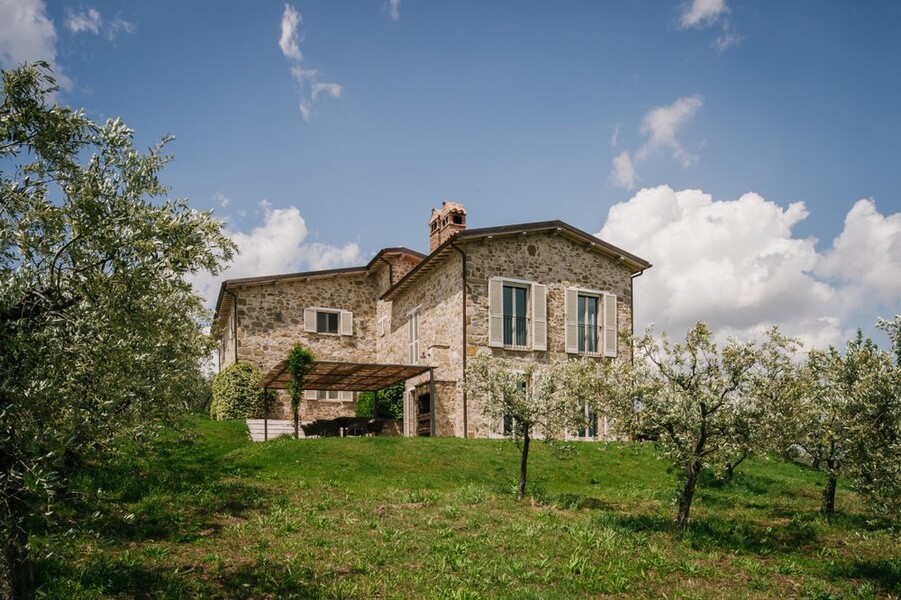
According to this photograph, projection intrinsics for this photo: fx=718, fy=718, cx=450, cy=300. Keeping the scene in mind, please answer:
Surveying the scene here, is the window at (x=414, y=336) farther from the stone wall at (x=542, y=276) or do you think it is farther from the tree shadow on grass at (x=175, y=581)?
the tree shadow on grass at (x=175, y=581)

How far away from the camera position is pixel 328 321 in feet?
109

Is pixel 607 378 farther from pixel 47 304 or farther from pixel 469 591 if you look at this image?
pixel 47 304

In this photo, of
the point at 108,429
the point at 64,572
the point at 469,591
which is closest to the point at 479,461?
the point at 469,591

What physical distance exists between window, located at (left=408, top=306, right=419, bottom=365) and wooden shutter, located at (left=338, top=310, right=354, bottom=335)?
16.6 ft

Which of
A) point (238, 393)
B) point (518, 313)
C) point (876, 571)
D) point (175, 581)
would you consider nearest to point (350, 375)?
point (518, 313)

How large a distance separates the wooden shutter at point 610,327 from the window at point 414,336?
7.37m

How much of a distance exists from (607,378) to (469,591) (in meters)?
5.32

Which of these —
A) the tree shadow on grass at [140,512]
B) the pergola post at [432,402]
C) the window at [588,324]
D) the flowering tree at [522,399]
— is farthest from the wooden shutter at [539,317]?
the tree shadow on grass at [140,512]

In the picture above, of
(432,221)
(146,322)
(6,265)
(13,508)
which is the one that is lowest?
(13,508)

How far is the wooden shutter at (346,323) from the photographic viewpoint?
109ft

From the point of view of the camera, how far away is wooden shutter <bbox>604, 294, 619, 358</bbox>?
88.8 ft

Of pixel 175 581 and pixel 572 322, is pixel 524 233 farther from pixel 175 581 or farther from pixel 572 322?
pixel 175 581

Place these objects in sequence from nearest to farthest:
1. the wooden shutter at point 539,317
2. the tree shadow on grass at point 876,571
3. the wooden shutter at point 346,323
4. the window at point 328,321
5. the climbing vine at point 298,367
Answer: the tree shadow on grass at point 876,571, the climbing vine at point 298,367, the wooden shutter at point 539,317, the window at point 328,321, the wooden shutter at point 346,323

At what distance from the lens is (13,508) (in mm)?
7691
